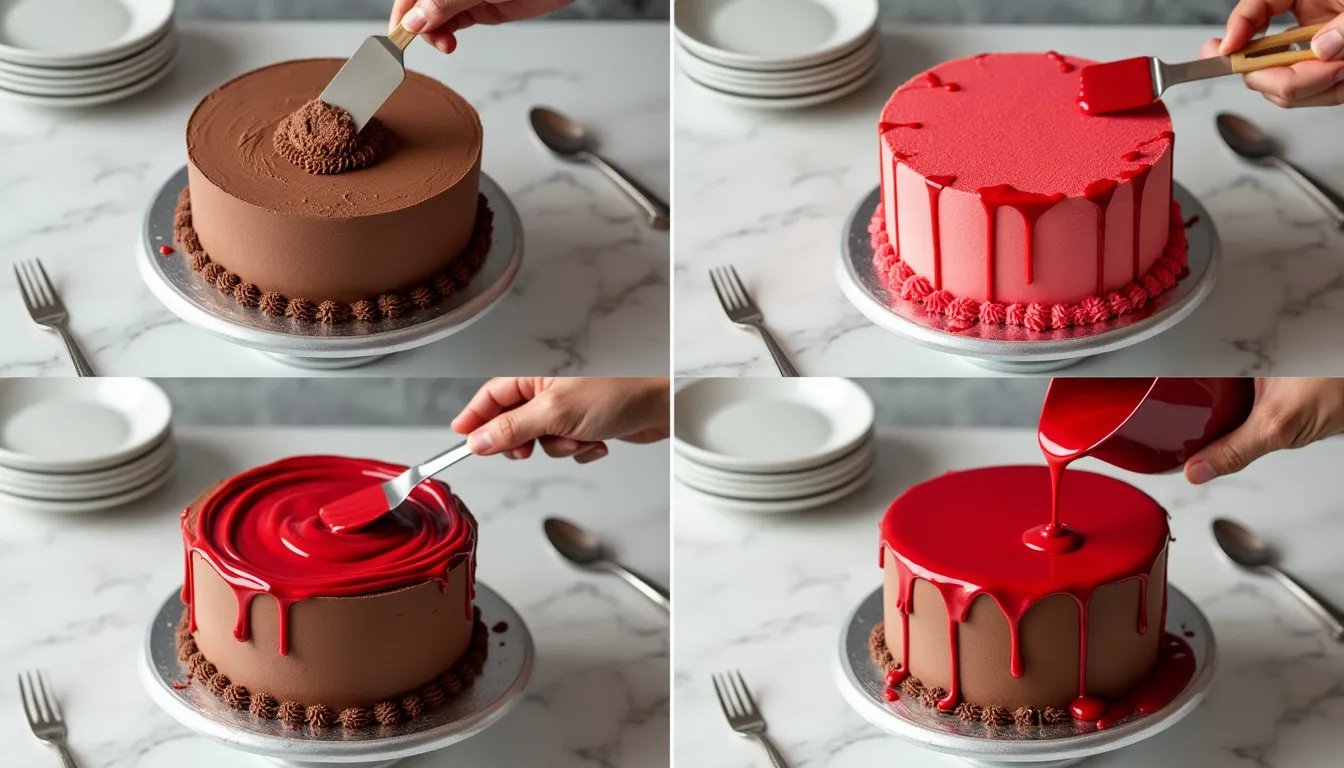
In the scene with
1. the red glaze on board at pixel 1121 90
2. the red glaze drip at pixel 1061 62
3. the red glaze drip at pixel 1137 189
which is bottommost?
the red glaze drip at pixel 1137 189

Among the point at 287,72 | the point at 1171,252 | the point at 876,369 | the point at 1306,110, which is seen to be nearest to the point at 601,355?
the point at 876,369

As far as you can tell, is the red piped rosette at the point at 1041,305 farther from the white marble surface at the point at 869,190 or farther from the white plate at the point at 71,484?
the white plate at the point at 71,484

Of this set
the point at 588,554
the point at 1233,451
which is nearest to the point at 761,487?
the point at 588,554

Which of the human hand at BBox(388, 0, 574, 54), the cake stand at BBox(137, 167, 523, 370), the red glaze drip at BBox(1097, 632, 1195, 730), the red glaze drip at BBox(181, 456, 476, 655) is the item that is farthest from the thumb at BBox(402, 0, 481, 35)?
the red glaze drip at BBox(1097, 632, 1195, 730)

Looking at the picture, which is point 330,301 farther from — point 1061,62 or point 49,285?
point 1061,62

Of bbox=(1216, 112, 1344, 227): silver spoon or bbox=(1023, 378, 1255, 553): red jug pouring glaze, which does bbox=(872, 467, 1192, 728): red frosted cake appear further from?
bbox=(1216, 112, 1344, 227): silver spoon

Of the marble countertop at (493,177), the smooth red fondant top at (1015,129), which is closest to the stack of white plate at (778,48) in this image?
the marble countertop at (493,177)

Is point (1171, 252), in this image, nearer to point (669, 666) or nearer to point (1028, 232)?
point (1028, 232)
